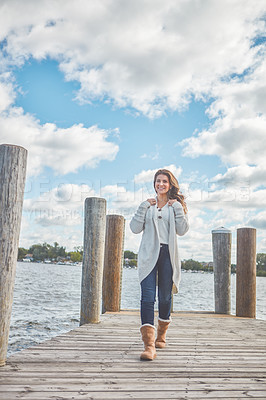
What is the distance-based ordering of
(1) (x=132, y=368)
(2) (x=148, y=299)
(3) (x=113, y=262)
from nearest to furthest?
(1) (x=132, y=368), (2) (x=148, y=299), (3) (x=113, y=262)

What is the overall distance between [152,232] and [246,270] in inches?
154

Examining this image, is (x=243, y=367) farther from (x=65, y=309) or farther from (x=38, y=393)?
(x=65, y=309)

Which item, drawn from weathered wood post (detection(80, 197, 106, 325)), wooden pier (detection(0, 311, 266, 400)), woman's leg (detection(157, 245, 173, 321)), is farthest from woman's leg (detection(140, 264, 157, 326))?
weathered wood post (detection(80, 197, 106, 325))

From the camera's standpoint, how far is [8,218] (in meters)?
3.26

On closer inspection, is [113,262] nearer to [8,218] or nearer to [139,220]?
[139,220]

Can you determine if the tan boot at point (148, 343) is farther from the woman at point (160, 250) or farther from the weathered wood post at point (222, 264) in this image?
the weathered wood post at point (222, 264)

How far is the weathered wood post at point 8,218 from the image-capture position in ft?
10.7

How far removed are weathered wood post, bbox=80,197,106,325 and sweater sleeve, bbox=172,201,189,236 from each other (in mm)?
1577

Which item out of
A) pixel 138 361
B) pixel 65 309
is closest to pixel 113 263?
pixel 138 361

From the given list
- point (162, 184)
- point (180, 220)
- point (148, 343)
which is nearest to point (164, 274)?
point (180, 220)

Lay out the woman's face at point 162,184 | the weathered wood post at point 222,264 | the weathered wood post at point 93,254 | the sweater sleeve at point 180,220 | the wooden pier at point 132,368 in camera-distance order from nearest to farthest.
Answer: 1. the wooden pier at point 132,368
2. the sweater sleeve at point 180,220
3. the woman's face at point 162,184
4. the weathered wood post at point 93,254
5. the weathered wood post at point 222,264

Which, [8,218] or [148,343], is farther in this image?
[148,343]

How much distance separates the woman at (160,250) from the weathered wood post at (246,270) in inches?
133

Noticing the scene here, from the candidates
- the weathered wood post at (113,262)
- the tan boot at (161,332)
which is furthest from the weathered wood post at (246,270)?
the tan boot at (161,332)
